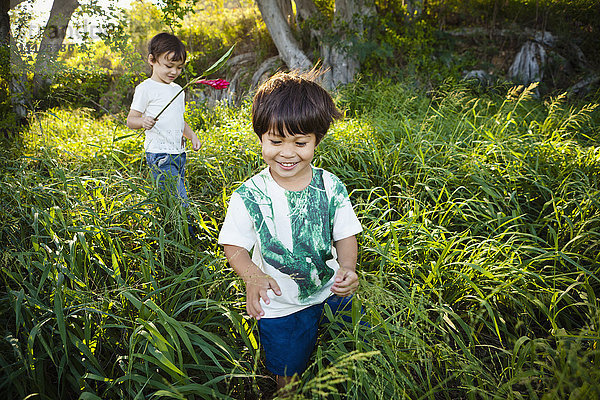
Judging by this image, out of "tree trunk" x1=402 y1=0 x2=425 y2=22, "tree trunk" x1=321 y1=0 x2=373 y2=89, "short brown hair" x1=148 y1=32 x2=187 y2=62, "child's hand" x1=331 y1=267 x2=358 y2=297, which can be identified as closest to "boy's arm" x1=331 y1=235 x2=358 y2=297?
"child's hand" x1=331 y1=267 x2=358 y2=297

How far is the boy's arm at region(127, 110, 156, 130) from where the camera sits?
2.33 m

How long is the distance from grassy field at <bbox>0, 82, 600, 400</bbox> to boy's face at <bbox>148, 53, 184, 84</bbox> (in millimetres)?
601

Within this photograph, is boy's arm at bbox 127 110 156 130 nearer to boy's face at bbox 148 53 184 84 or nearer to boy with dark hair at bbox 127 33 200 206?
boy with dark hair at bbox 127 33 200 206

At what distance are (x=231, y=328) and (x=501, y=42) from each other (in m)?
6.62

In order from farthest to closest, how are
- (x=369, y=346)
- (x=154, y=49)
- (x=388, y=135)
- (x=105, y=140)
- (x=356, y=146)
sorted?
(x=105, y=140)
(x=388, y=135)
(x=356, y=146)
(x=154, y=49)
(x=369, y=346)

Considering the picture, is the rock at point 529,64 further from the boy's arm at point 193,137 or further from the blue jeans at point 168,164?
the blue jeans at point 168,164

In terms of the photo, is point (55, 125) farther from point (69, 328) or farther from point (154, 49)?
point (69, 328)

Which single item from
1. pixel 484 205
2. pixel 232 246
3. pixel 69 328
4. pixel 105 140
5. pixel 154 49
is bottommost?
pixel 484 205

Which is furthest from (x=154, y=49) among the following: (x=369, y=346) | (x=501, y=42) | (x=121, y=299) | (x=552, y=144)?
(x=501, y=42)

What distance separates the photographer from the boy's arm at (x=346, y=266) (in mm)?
1135

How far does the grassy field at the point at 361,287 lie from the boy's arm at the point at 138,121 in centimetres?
44

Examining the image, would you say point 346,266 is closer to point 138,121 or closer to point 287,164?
point 287,164

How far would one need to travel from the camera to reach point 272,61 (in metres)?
6.64

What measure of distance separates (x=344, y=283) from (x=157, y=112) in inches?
79.2
